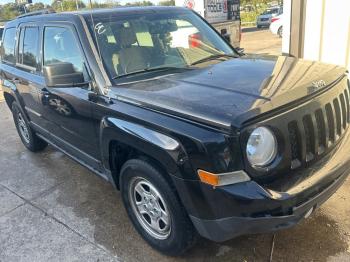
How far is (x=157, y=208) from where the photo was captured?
2.86 metres

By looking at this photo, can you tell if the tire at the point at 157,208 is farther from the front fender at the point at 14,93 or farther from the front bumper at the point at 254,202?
the front fender at the point at 14,93

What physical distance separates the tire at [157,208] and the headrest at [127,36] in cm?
111

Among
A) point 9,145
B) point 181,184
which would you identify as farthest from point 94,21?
point 9,145

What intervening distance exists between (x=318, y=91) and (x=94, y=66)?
1.79 metres

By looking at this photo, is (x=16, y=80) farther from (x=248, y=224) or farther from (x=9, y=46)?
(x=248, y=224)

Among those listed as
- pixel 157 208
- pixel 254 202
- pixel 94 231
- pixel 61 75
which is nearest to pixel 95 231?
pixel 94 231

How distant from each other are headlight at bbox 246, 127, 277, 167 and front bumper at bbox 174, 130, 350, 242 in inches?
5.7

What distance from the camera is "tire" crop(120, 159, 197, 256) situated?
2592 millimetres

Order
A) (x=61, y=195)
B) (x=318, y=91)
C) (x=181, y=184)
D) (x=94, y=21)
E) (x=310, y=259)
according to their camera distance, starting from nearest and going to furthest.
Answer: (x=181, y=184), (x=318, y=91), (x=310, y=259), (x=94, y=21), (x=61, y=195)

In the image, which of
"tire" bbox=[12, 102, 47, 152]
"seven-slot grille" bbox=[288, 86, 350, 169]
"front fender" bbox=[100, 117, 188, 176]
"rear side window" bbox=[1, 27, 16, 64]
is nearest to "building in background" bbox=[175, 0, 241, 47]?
"rear side window" bbox=[1, 27, 16, 64]

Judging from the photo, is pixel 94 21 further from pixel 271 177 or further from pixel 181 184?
pixel 271 177

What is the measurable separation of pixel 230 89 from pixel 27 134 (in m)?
3.95

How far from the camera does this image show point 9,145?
6062 mm

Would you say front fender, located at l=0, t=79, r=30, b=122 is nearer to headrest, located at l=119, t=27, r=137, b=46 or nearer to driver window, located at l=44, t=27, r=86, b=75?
driver window, located at l=44, t=27, r=86, b=75
